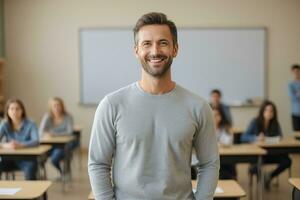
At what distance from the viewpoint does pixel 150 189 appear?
1560mm

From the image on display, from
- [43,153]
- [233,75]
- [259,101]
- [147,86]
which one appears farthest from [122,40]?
[147,86]

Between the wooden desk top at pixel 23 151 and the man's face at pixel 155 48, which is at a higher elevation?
the man's face at pixel 155 48

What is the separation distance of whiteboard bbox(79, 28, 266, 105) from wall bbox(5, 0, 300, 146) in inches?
5.9

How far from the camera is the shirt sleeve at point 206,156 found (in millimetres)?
1622

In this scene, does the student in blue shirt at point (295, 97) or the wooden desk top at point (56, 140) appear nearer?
the wooden desk top at point (56, 140)

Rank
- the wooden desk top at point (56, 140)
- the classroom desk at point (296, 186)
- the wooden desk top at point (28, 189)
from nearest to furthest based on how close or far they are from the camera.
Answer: the wooden desk top at point (28, 189) < the classroom desk at point (296, 186) < the wooden desk top at point (56, 140)

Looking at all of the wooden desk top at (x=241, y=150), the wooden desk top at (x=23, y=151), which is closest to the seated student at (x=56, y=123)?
the wooden desk top at (x=23, y=151)

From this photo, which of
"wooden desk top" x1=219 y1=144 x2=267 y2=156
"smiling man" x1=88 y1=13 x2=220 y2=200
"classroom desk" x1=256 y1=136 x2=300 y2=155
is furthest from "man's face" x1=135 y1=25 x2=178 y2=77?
"classroom desk" x1=256 y1=136 x2=300 y2=155

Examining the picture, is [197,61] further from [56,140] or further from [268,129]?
[56,140]

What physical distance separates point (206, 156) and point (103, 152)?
40 cm

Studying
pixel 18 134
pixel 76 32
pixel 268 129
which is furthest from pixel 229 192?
pixel 76 32

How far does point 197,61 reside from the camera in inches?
309

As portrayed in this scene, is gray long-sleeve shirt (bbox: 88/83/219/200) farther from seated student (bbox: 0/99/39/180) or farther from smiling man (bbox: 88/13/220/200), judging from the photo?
seated student (bbox: 0/99/39/180)

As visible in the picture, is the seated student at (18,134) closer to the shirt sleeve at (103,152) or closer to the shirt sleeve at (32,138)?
Result: the shirt sleeve at (32,138)
